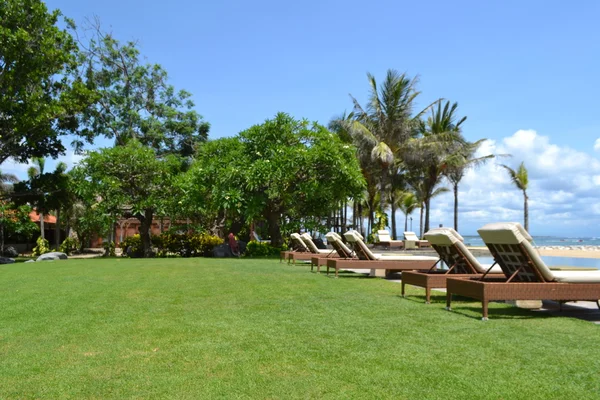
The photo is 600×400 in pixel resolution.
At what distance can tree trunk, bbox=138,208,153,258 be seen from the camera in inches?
1010

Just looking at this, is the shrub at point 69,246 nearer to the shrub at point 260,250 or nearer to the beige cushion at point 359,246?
the shrub at point 260,250

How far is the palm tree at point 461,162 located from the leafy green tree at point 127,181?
17485 millimetres

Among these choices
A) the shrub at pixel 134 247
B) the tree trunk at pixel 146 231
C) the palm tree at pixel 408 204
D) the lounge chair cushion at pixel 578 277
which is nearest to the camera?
the lounge chair cushion at pixel 578 277

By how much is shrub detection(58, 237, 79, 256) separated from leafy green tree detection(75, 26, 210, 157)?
250 inches

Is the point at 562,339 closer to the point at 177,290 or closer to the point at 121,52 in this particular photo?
the point at 177,290

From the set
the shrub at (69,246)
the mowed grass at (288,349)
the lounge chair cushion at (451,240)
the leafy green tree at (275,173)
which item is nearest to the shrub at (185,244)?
the leafy green tree at (275,173)

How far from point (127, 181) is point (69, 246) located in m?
11.9

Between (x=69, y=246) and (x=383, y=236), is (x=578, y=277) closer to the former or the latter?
(x=383, y=236)

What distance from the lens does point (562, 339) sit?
5.02 m

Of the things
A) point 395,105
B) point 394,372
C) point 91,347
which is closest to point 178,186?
point 395,105

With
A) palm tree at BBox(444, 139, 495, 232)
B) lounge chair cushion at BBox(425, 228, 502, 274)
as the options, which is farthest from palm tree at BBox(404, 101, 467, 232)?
lounge chair cushion at BBox(425, 228, 502, 274)

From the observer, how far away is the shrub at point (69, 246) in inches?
1324

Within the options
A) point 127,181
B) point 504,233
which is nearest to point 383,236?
point 127,181

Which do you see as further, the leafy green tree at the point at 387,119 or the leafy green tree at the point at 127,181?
the leafy green tree at the point at 387,119
